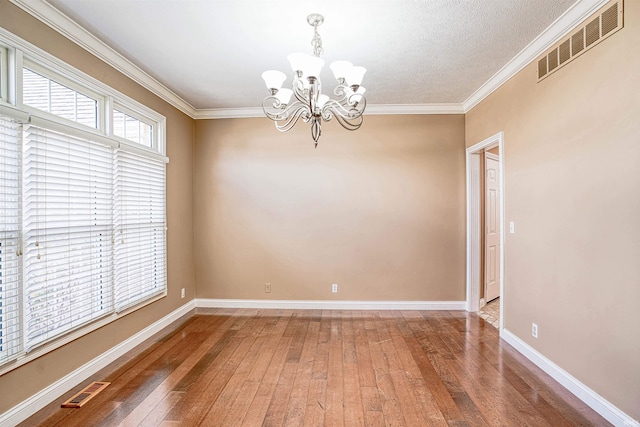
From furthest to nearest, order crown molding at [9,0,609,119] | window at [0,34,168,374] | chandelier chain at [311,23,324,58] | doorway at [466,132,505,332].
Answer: doorway at [466,132,505,332], chandelier chain at [311,23,324,58], crown molding at [9,0,609,119], window at [0,34,168,374]

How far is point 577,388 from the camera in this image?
2.33 metres

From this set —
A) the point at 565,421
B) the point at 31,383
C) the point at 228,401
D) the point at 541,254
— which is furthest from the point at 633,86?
the point at 31,383

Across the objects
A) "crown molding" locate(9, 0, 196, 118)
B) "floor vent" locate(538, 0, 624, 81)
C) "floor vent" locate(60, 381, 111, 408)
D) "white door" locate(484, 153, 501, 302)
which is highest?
"crown molding" locate(9, 0, 196, 118)

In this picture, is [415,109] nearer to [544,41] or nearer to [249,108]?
[544,41]

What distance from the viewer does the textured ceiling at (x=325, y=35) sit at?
7.41ft

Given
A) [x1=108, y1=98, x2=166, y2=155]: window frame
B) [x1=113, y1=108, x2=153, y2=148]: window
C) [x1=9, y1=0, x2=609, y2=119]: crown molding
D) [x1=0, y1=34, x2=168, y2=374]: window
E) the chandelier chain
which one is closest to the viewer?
[x1=0, y1=34, x2=168, y2=374]: window

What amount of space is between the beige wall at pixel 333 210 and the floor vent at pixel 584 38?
1.77 meters

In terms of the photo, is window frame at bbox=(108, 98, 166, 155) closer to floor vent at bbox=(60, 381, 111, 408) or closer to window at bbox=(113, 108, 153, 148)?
window at bbox=(113, 108, 153, 148)

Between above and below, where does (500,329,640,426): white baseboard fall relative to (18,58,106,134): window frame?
below

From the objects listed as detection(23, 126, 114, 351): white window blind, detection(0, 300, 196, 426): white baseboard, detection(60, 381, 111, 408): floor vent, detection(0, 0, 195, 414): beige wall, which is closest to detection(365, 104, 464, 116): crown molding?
detection(0, 0, 195, 414): beige wall

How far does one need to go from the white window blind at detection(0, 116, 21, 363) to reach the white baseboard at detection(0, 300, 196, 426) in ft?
1.23

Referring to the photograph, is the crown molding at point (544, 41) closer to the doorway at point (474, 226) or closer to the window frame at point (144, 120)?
the doorway at point (474, 226)

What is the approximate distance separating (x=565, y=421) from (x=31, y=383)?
11.4 ft

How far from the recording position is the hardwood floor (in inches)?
83.6
